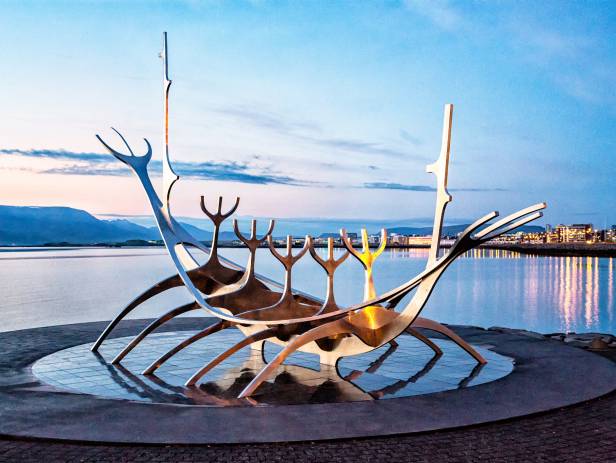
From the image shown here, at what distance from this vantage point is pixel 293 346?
11484mm

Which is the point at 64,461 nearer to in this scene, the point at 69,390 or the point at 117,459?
the point at 117,459

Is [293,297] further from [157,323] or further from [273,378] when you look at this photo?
[157,323]

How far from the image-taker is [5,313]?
29266 millimetres

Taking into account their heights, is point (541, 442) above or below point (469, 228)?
below

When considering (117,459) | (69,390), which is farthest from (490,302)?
(117,459)

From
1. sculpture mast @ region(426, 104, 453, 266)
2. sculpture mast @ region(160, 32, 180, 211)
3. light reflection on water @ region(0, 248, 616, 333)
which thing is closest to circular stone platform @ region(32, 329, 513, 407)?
sculpture mast @ region(426, 104, 453, 266)

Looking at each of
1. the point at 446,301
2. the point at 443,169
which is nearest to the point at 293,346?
the point at 443,169

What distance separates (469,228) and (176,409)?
16.8 ft

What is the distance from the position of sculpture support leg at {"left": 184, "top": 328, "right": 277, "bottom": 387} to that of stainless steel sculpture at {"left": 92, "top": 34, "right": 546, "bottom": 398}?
17 millimetres

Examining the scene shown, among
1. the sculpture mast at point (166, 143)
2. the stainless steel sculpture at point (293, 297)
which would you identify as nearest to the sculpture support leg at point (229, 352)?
the stainless steel sculpture at point (293, 297)

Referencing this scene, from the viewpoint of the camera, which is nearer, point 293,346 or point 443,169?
point 443,169

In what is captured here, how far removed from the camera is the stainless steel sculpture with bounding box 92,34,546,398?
427 inches

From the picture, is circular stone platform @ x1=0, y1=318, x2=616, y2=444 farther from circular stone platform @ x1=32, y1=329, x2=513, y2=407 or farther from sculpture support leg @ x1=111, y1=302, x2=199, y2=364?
sculpture support leg @ x1=111, y1=302, x2=199, y2=364

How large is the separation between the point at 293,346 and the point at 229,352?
1278mm
